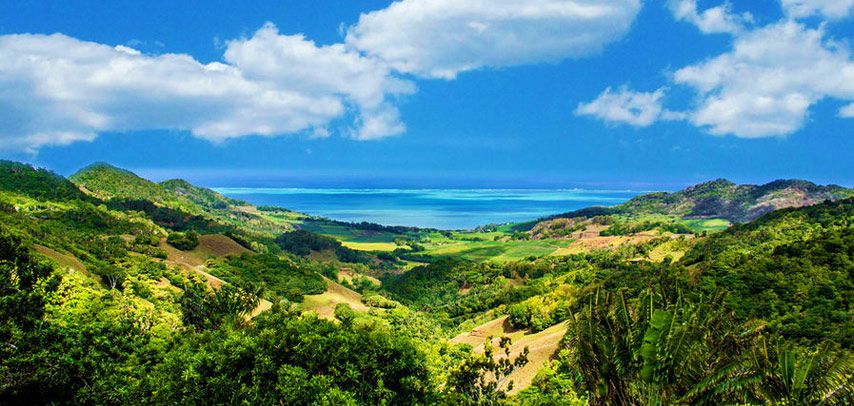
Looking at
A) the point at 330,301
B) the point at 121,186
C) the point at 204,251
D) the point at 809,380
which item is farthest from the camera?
the point at 121,186

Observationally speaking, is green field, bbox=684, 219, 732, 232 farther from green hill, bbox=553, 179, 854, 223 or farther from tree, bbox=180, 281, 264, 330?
tree, bbox=180, 281, 264, 330

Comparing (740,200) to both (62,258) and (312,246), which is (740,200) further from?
(62,258)

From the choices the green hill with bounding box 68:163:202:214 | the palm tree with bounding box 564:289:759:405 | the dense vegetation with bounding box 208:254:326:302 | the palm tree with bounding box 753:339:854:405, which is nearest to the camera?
the palm tree with bounding box 753:339:854:405

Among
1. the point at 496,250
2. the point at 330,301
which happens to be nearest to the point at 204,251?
the point at 330,301

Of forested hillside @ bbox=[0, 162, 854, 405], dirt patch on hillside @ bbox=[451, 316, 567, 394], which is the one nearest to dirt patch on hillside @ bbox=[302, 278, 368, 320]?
forested hillside @ bbox=[0, 162, 854, 405]

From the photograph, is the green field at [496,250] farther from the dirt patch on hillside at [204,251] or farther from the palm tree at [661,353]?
the palm tree at [661,353]

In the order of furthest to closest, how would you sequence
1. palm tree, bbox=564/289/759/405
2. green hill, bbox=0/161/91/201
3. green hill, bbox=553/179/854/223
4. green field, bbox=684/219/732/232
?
green hill, bbox=553/179/854/223
green field, bbox=684/219/732/232
green hill, bbox=0/161/91/201
palm tree, bbox=564/289/759/405

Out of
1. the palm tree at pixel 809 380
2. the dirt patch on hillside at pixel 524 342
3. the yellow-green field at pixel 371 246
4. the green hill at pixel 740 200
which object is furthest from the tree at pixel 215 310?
the green hill at pixel 740 200

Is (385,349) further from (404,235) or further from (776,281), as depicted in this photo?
(404,235)
